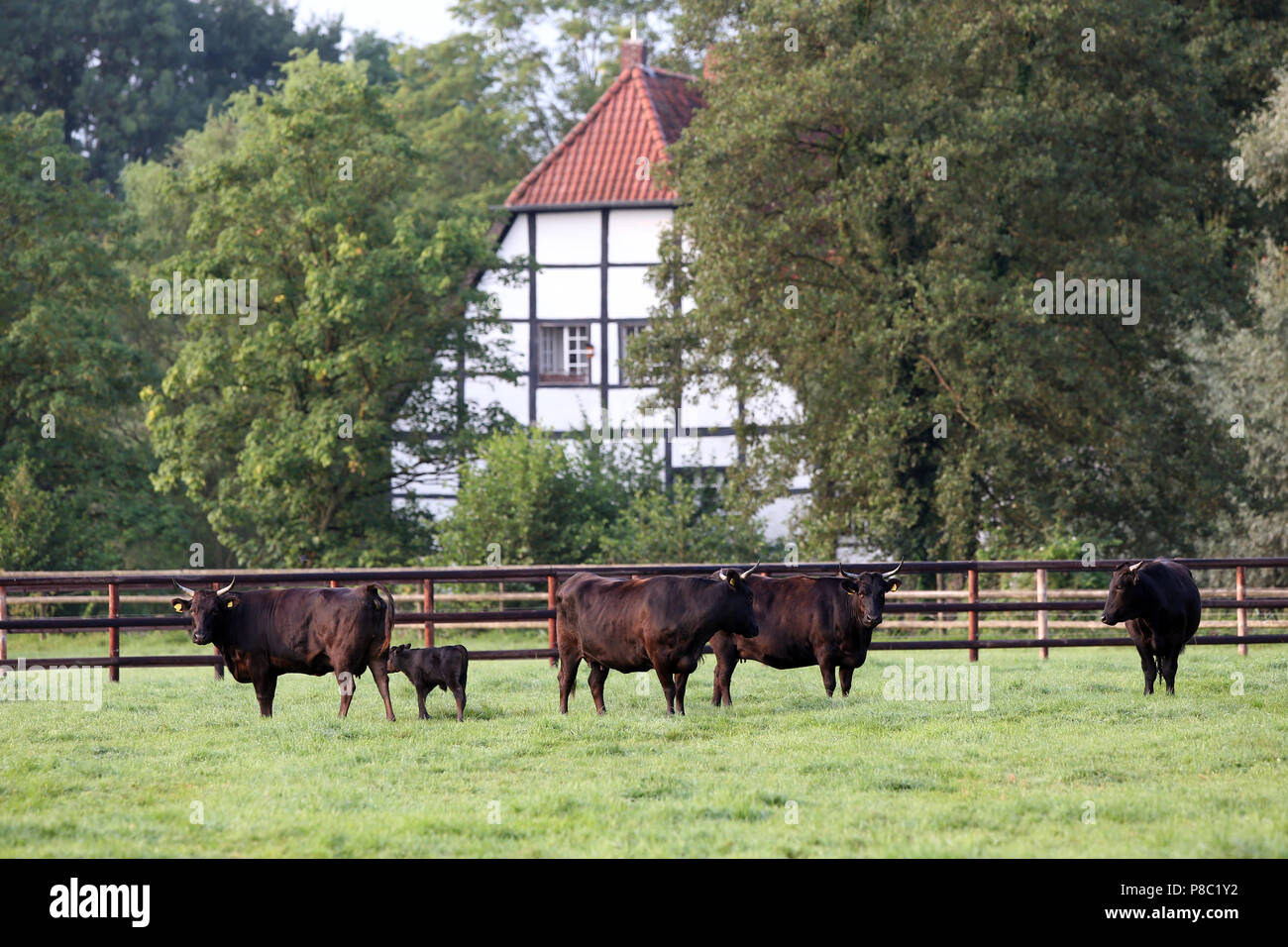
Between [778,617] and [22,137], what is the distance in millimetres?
24937

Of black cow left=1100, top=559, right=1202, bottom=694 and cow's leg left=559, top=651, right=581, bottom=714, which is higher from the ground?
black cow left=1100, top=559, right=1202, bottom=694

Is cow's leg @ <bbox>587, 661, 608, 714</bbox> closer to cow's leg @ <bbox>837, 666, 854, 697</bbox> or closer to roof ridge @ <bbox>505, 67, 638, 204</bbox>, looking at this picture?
cow's leg @ <bbox>837, 666, 854, 697</bbox>

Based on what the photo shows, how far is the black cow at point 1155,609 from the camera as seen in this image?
13172mm

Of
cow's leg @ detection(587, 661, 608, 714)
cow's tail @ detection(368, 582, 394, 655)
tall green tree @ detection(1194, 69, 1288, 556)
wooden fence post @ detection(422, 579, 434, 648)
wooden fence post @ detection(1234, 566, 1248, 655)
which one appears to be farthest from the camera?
tall green tree @ detection(1194, 69, 1288, 556)

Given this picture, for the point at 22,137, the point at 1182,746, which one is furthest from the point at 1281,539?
the point at 22,137

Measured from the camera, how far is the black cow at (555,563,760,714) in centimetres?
1239

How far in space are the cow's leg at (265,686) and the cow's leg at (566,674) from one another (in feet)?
7.45

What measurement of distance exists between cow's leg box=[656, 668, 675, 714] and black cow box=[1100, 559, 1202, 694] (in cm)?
363

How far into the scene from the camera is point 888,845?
7.72m

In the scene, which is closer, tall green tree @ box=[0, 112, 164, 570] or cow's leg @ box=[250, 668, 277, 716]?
cow's leg @ box=[250, 668, 277, 716]

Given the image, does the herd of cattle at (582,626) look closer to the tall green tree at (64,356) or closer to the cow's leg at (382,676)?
the cow's leg at (382,676)

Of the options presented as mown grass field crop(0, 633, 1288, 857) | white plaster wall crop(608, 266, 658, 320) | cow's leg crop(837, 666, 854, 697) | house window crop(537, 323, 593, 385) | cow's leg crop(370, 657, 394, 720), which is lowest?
mown grass field crop(0, 633, 1288, 857)

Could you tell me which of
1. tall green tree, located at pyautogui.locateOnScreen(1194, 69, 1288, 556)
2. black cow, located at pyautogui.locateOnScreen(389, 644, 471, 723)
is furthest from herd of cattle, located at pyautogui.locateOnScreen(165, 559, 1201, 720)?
tall green tree, located at pyautogui.locateOnScreen(1194, 69, 1288, 556)

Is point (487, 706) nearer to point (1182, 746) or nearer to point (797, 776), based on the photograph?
point (797, 776)
